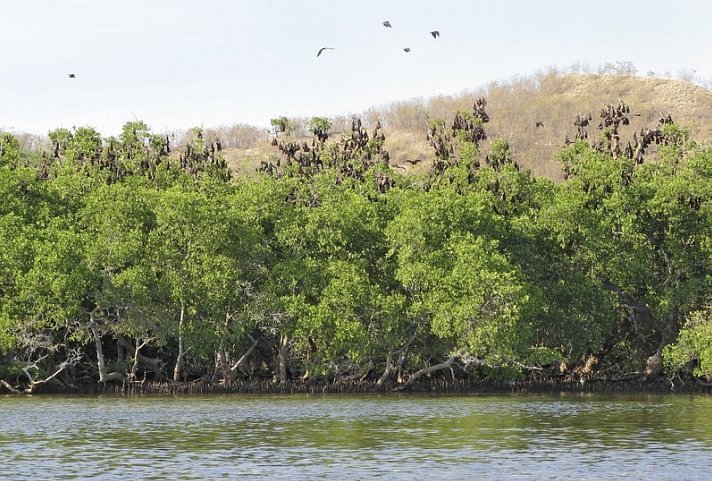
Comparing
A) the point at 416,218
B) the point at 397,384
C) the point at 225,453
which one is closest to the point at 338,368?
the point at 397,384

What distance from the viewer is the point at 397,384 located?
70.2 meters

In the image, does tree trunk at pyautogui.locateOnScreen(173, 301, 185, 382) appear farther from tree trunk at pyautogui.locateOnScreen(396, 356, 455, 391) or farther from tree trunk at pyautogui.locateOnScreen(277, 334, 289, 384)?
tree trunk at pyautogui.locateOnScreen(396, 356, 455, 391)

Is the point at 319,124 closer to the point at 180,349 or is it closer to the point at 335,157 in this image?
the point at 335,157

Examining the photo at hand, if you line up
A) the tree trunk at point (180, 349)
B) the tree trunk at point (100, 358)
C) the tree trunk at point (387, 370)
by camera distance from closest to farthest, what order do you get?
the tree trunk at point (180, 349) < the tree trunk at point (100, 358) < the tree trunk at point (387, 370)

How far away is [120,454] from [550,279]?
41345mm

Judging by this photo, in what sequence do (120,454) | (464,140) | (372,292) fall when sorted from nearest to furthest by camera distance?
(120,454) < (372,292) < (464,140)

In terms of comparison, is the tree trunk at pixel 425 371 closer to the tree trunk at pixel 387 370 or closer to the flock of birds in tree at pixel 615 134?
the tree trunk at pixel 387 370

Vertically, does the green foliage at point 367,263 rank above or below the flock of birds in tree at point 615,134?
below

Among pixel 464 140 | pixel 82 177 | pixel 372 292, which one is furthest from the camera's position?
pixel 464 140

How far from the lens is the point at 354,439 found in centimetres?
4012

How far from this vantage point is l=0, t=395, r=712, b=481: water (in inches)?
1246

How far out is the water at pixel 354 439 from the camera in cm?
3164

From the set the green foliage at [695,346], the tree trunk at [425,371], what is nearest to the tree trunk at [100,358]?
the tree trunk at [425,371]

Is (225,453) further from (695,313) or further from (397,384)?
(695,313)
